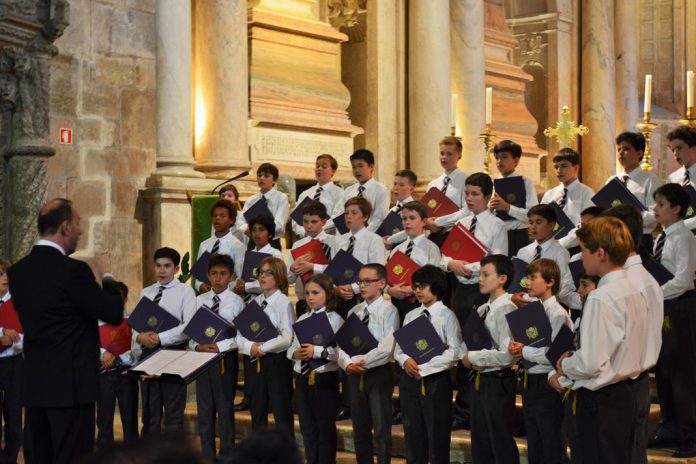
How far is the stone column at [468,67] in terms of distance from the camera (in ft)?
42.6

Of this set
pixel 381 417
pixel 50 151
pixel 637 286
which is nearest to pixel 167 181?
pixel 50 151

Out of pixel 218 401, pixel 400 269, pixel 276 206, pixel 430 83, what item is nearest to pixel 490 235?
pixel 400 269

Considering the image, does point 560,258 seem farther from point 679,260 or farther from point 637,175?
point 637,175

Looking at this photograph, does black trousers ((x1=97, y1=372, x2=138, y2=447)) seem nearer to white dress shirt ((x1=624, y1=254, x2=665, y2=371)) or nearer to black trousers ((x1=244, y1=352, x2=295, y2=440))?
black trousers ((x1=244, y1=352, x2=295, y2=440))

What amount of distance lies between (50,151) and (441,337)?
3.53 m

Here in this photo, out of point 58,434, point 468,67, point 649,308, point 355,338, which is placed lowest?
point 58,434

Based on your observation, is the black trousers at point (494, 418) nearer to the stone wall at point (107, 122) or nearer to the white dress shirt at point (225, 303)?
the white dress shirt at point (225, 303)

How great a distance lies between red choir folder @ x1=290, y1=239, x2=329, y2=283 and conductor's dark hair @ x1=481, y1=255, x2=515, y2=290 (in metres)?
1.62

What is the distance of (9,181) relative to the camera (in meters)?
8.41

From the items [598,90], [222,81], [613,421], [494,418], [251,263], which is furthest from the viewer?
[598,90]

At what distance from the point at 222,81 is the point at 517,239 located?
3582 millimetres

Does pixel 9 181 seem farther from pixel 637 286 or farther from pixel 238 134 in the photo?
pixel 637 286

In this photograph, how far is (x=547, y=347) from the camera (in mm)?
6320

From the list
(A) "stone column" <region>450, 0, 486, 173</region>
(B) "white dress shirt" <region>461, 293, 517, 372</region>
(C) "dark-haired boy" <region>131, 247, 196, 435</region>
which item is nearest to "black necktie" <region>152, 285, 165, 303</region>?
(C) "dark-haired boy" <region>131, 247, 196, 435</region>
